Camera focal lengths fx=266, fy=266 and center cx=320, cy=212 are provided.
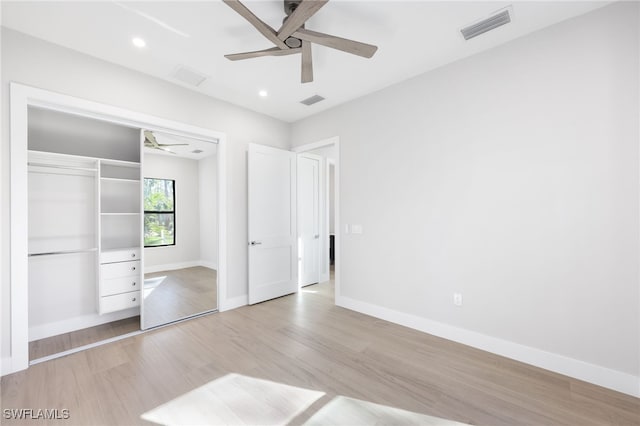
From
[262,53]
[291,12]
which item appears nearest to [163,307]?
[262,53]

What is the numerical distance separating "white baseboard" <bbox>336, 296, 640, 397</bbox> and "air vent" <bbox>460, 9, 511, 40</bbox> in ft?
9.20

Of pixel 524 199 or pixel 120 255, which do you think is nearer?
pixel 524 199

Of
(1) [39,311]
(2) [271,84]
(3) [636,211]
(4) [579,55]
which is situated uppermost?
(2) [271,84]

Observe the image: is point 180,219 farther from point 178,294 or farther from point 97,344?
point 97,344

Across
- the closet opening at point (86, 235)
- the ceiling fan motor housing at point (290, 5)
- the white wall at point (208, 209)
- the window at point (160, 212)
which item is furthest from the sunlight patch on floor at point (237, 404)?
the window at point (160, 212)

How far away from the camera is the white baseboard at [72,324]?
2.82m

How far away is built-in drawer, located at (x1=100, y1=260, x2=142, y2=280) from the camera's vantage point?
306cm

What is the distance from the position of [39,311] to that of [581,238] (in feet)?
17.2

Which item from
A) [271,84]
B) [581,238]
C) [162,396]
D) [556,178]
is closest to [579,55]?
[556,178]

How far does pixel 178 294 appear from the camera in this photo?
4.23 m

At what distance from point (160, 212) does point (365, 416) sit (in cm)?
A: 515

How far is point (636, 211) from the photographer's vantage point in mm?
1943

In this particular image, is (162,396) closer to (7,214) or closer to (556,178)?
(7,214)

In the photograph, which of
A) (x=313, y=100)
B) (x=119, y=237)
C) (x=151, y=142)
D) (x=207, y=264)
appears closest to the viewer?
(x=119, y=237)
